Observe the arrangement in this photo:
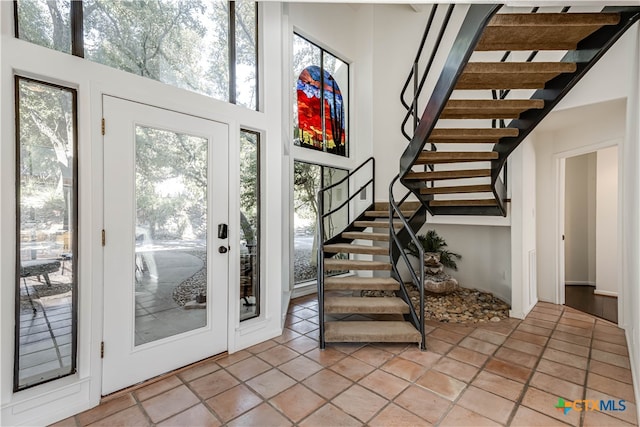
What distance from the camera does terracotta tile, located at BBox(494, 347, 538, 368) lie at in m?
2.42

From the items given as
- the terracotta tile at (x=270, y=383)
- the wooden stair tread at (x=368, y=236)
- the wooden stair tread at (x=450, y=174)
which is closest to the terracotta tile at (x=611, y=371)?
the wooden stair tread at (x=450, y=174)

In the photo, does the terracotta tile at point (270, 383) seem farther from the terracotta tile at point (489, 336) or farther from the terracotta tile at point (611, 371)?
the terracotta tile at point (611, 371)

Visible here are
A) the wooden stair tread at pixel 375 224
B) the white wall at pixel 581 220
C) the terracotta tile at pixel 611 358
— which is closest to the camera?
the terracotta tile at pixel 611 358

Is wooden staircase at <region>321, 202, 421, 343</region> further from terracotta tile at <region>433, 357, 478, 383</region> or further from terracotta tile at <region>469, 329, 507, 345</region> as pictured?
terracotta tile at <region>469, 329, 507, 345</region>

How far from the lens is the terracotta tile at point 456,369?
7.35ft

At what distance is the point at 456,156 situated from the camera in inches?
114

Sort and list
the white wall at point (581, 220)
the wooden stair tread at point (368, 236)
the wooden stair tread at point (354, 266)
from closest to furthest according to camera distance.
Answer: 1. the wooden stair tread at point (354, 266)
2. the wooden stair tread at point (368, 236)
3. the white wall at point (581, 220)

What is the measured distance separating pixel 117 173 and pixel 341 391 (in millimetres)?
2205

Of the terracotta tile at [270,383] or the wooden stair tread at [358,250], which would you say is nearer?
the terracotta tile at [270,383]

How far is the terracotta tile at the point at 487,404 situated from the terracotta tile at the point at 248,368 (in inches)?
57.7

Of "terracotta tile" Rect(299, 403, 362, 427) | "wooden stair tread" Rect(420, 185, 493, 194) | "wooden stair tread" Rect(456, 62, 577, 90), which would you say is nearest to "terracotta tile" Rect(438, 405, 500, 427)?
"terracotta tile" Rect(299, 403, 362, 427)

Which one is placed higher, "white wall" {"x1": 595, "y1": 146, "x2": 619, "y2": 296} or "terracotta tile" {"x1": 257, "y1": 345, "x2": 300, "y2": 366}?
"white wall" {"x1": 595, "y1": 146, "x2": 619, "y2": 296}

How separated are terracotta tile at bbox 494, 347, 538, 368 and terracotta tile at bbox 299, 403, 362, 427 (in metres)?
1.56

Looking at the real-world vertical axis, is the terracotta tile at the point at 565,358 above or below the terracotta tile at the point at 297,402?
above
